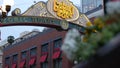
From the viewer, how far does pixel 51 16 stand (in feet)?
56.1

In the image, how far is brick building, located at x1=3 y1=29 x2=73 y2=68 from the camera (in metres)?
48.2

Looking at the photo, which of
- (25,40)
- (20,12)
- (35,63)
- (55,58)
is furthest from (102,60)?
(25,40)

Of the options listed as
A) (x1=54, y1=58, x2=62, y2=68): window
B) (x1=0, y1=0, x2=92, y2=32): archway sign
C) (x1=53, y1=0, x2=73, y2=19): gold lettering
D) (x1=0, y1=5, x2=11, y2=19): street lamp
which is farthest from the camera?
(x1=54, y1=58, x2=62, y2=68): window

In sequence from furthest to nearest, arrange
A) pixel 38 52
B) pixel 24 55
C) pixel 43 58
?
pixel 24 55
pixel 38 52
pixel 43 58

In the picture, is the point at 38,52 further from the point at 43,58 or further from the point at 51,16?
the point at 51,16

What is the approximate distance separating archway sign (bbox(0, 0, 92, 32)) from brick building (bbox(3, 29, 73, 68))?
25112 mm

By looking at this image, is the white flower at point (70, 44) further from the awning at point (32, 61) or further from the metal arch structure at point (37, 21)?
the awning at point (32, 61)

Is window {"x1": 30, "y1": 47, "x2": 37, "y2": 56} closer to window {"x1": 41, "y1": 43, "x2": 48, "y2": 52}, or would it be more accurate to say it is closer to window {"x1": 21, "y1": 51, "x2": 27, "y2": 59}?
window {"x1": 21, "y1": 51, "x2": 27, "y2": 59}

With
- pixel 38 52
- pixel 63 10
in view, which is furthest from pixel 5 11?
pixel 38 52

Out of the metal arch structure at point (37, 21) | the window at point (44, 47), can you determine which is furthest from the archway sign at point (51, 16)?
the window at point (44, 47)

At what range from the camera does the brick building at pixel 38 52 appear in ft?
158

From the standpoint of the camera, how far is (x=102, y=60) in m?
3.02

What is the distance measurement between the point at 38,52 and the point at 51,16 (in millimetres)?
36708

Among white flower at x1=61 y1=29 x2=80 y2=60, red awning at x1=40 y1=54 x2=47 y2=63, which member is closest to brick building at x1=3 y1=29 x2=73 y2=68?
red awning at x1=40 y1=54 x2=47 y2=63
